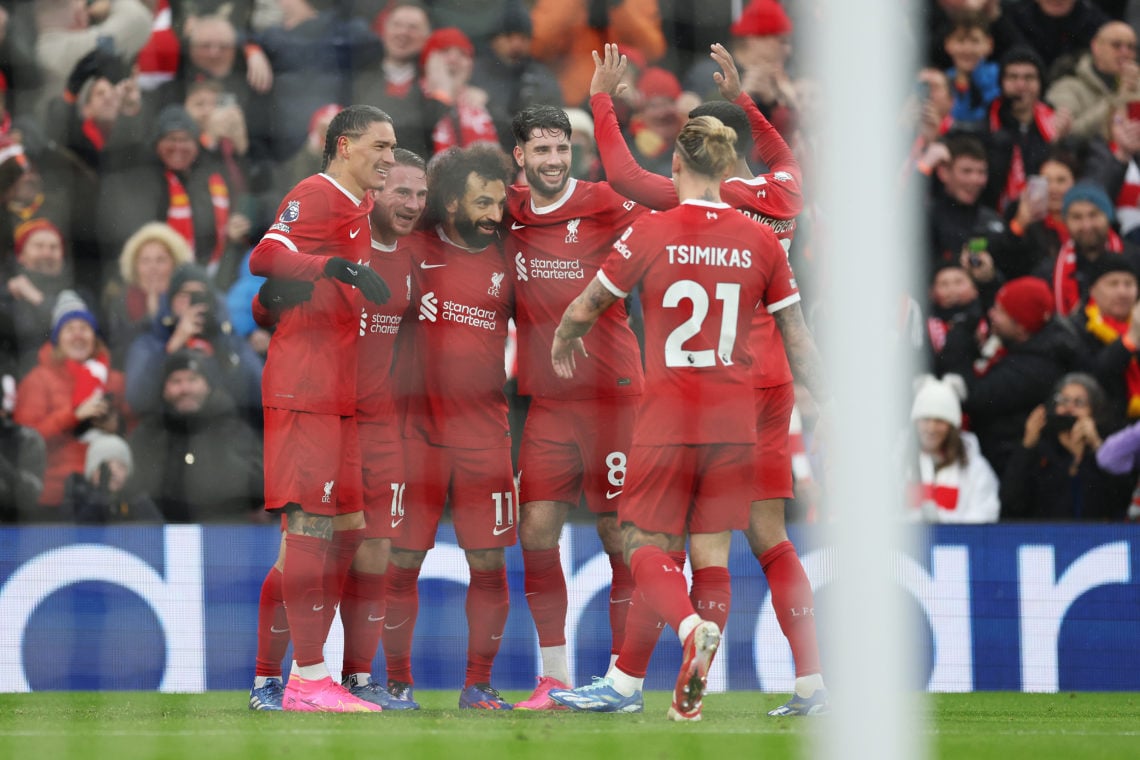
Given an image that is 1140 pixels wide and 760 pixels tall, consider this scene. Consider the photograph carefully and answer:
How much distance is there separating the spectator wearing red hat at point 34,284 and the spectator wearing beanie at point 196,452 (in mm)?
648

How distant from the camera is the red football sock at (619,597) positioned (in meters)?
5.61

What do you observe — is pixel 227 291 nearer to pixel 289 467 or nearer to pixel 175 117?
pixel 175 117

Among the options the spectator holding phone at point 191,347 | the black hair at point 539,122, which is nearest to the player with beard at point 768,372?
the black hair at point 539,122

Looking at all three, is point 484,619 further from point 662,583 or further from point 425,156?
point 425,156

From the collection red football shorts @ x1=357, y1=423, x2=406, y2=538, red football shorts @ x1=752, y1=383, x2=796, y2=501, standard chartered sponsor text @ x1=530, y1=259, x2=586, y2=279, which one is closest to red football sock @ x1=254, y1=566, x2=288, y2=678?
red football shorts @ x1=357, y1=423, x2=406, y2=538

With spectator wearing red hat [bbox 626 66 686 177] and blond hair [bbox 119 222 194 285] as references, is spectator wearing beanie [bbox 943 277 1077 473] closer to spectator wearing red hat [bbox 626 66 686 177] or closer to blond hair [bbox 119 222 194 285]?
spectator wearing red hat [bbox 626 66 686 177]

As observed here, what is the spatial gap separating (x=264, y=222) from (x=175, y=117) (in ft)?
2.04

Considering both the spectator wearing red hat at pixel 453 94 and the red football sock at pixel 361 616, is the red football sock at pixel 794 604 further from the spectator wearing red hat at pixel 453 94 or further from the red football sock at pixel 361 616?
the spectator wearing red hat at pixel 453 94

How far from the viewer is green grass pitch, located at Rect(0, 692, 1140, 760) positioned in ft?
14.1

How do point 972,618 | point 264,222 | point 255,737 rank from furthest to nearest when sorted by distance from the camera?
1. point 264,222
2. point 972,618
3. point 255,737

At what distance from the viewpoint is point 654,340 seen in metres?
4.87

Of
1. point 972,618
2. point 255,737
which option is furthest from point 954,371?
point 255,737

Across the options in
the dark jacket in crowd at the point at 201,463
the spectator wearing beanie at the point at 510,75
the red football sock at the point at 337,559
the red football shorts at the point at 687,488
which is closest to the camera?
the red football shorts at the point at 687,488

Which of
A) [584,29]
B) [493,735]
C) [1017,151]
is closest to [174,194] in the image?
[584,29]
